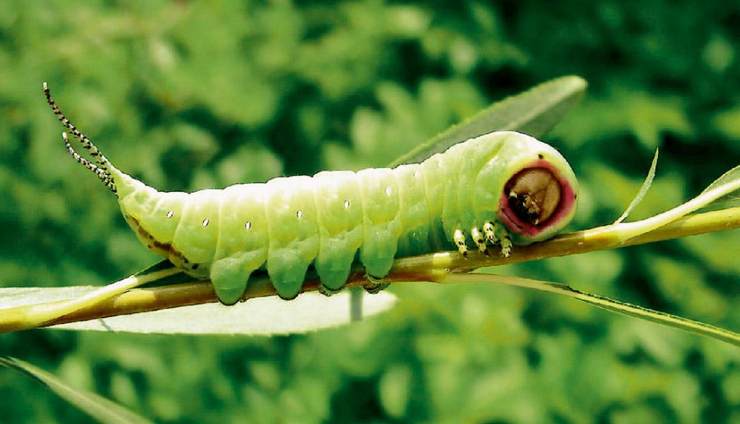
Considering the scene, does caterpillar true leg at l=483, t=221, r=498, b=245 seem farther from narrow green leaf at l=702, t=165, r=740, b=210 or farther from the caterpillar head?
narrow green leaf at l=702, t=165, r=740, b=210

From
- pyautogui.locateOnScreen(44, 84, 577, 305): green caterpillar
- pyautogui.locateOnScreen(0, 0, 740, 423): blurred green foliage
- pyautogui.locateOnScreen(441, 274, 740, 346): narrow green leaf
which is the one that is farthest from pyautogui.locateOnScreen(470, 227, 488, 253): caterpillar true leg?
pyautogui.locateOnScreen(0, 0, 740, 423): blurred green foliage

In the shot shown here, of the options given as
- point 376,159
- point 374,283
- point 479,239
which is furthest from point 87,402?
point 376,159

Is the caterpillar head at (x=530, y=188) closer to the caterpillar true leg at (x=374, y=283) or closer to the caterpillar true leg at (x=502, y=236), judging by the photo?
the caterpillar true leg at (x=502, y=236)

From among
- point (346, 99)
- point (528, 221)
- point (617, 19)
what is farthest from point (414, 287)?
point (528, 221)

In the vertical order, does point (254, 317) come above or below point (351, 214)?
below

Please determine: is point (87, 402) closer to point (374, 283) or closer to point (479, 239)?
point (374, 283)

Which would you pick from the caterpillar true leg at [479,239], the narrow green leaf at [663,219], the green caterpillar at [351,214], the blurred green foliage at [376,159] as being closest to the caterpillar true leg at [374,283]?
the green caterpillar at [351,214]
